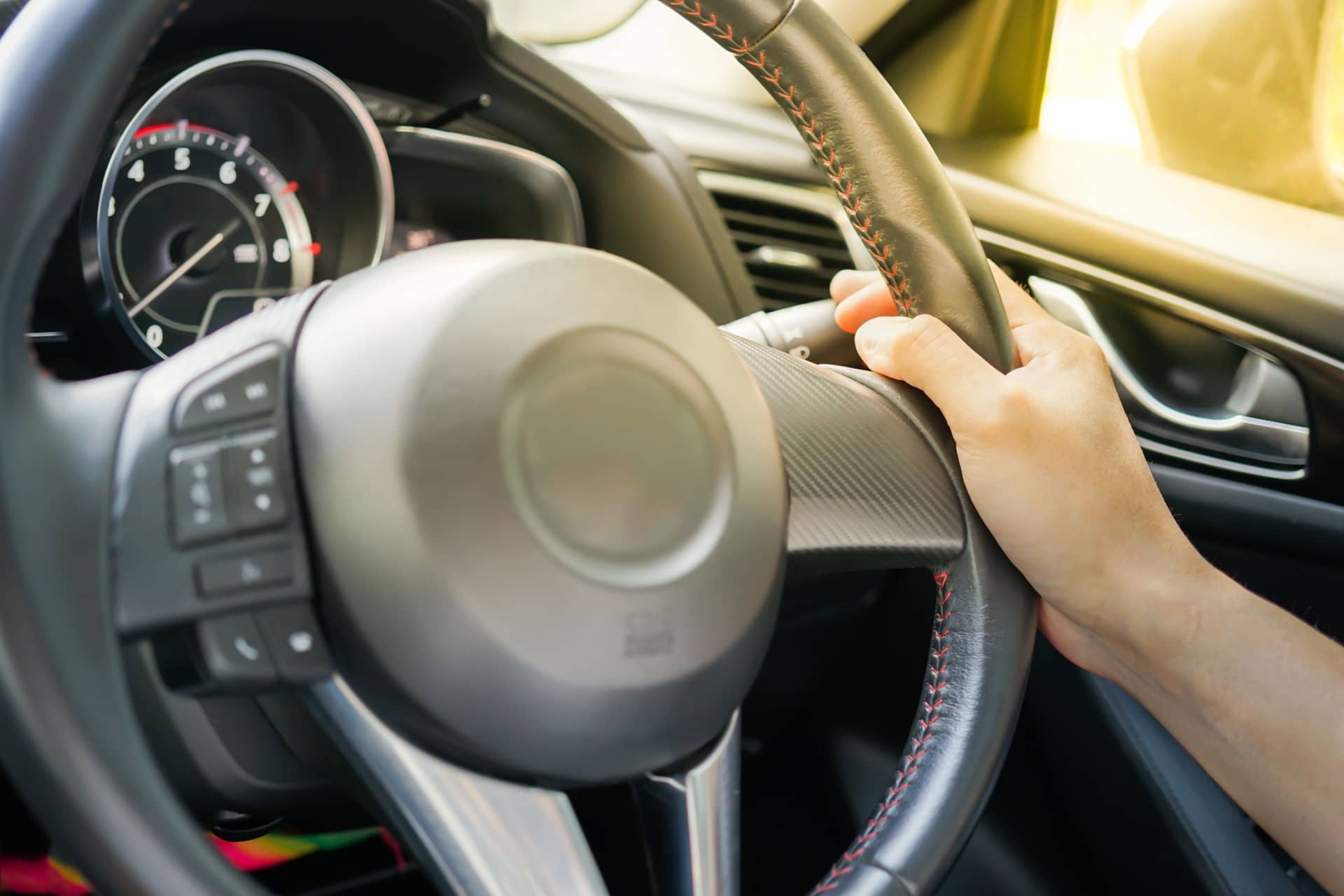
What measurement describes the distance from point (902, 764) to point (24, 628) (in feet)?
1.83

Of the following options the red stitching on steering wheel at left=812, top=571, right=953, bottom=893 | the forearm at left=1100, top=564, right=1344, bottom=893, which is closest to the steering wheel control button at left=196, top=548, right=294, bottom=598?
the red stitching on steering wheel at left=812, top=571, right=953, bottom=893

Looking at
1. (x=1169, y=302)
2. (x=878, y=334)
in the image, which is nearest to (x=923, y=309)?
(x=878, y=334)

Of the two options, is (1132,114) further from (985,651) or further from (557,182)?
(985,651)

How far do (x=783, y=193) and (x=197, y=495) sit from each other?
118 centimetres

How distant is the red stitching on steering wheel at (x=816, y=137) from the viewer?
2.53ft

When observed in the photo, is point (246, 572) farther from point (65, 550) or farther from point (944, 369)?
point (944, 369)

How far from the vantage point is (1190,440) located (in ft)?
4.86

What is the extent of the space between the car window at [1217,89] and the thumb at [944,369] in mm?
1070

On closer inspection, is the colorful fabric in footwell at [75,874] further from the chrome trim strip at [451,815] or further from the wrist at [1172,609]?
the wrist at [1172,609]

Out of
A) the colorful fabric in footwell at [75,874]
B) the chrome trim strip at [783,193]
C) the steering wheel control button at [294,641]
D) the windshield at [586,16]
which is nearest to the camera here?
the steering wheel control button at [294,641]

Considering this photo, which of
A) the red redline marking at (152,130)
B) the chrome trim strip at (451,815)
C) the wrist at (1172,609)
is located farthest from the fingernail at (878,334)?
the red redline marking at (152,130)

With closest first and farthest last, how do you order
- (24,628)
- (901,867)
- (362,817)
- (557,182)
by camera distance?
(24,628) → (901,867) → (362,817) → (557,182)

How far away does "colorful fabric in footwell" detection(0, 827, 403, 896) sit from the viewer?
3.48 feet

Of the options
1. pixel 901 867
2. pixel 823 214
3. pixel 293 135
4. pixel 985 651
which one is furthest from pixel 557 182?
pixel 901 867
